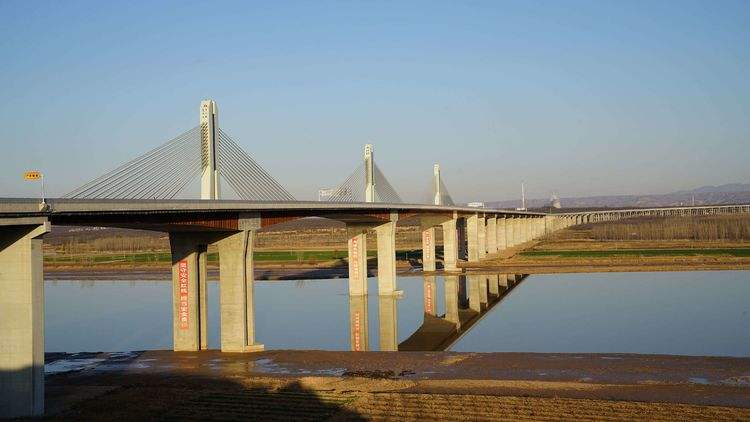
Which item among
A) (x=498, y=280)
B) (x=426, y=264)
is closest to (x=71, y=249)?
(x=426, y=264)

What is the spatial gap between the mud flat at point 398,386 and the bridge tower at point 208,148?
6958 millimetres

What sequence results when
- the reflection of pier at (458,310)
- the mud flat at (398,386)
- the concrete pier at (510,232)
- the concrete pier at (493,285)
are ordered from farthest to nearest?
the concrete pier at (510,232)
the concrete pier at (493,285)
the reflection of pier at (458,310)
the mud flat at (398,386)

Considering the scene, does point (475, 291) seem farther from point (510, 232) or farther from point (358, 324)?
point (510, 232)

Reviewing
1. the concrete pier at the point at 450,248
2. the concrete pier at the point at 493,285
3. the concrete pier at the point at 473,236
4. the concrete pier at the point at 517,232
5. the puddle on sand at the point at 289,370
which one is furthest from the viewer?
the concrete pier at the point at 517,232

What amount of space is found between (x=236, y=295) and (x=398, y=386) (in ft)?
39.8

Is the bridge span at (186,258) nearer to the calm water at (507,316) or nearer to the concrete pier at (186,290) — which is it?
the concrete pier at (186,290)

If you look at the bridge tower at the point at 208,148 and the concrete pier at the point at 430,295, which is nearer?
Answer: the bridge tower at the point at 208,148

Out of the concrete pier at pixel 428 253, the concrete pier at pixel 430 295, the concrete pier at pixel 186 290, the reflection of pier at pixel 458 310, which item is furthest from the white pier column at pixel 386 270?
the concrete pier at pixel 186 290

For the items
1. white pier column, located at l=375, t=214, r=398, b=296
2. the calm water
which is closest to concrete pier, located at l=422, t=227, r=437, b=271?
the calm water

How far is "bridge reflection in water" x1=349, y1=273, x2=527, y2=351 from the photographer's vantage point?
40688mm

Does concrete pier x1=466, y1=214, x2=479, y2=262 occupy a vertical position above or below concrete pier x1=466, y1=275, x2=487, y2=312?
above

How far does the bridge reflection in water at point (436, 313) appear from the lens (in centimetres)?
4069

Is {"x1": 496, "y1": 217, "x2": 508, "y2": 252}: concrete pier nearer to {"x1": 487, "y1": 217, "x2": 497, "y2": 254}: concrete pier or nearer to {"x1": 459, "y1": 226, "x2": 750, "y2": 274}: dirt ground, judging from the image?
{"x1": 487, "y1": 217, "x2": 497, "y2": 254}: concrete pier

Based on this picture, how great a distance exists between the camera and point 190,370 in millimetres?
31750
